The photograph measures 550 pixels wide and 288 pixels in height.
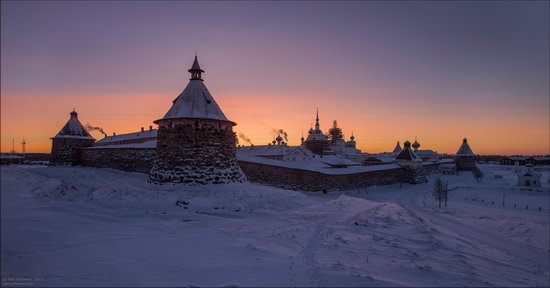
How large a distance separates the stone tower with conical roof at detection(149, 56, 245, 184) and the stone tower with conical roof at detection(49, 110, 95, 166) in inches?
801

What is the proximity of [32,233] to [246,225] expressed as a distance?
6021mm

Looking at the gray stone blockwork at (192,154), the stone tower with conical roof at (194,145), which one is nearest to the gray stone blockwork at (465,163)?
the stone tower with conical roof at (194,145)

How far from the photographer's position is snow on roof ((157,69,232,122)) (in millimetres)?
17703

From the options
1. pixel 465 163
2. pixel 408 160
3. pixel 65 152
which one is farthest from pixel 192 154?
pixel 465 163

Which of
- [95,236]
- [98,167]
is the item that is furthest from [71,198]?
[98,167]

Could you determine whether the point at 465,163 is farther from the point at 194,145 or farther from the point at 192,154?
the point at 192,154

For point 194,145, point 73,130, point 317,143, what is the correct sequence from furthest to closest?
point 317,143 → point 73,130 → point 194,145

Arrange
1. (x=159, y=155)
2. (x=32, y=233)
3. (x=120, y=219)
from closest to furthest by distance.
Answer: (x=32, y=233) → (x=120, y=219) → (x=159, y=155)

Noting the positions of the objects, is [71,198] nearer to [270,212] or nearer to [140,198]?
[140,198]

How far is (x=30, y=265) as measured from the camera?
4.54m

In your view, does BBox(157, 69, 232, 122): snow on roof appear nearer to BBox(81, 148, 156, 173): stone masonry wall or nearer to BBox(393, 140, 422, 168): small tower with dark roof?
BBox(81, 148, 156, 173): stone masonry wall

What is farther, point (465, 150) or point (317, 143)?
point (465, 150)

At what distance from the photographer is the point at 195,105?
1809cm

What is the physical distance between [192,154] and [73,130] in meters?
23.9
